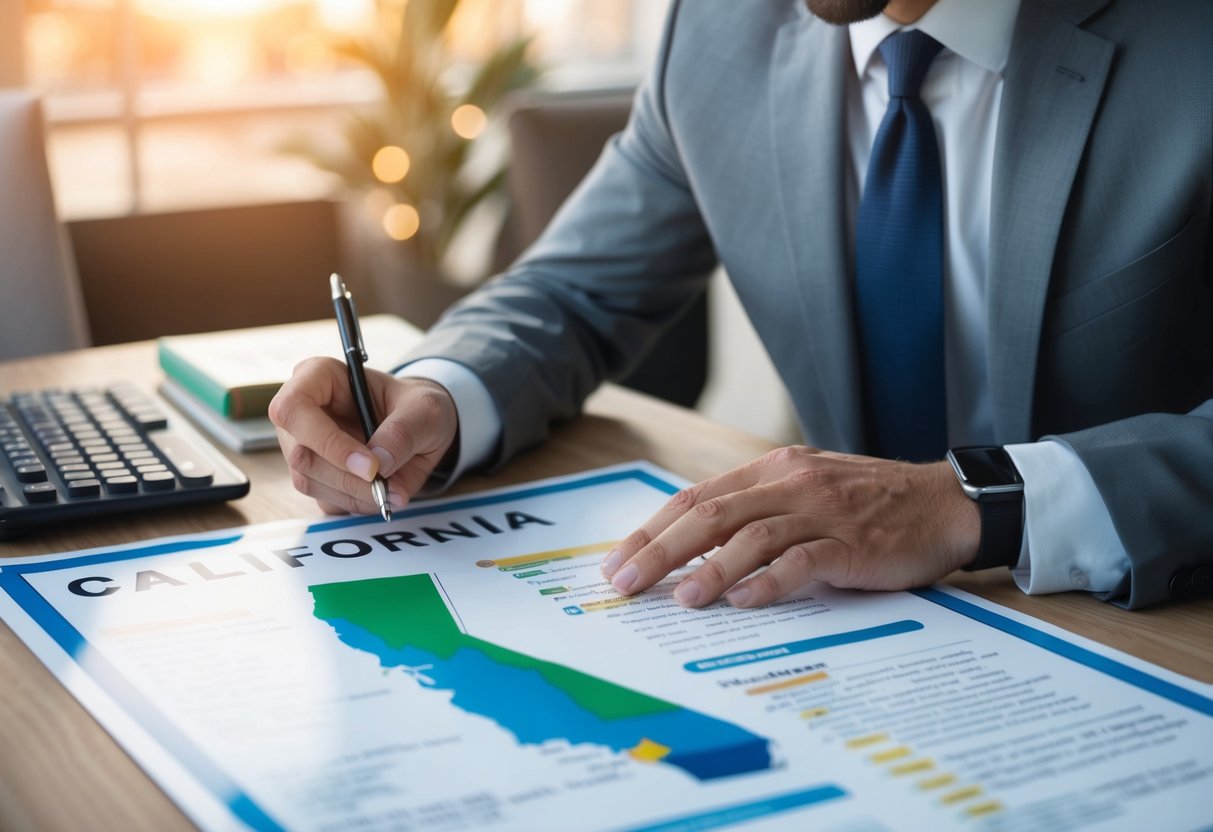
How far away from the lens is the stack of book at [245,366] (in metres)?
1.22

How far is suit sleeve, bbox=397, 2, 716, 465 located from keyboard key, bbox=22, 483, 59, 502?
0.40 meters

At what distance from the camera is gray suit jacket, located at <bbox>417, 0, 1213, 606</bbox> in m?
1.08

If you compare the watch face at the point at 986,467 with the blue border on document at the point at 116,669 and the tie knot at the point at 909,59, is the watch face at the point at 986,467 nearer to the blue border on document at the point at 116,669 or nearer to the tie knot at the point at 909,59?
the blue border on document at the point at 116,669

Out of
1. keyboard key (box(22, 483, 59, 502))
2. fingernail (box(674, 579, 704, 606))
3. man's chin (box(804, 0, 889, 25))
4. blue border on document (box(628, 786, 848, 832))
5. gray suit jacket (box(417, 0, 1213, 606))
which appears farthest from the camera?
man's chin (box(804, 0, 889, 25))

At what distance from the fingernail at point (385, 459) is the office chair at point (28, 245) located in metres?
0.90

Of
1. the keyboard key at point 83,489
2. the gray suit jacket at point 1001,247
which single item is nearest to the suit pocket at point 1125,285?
the gray suit jacket at point 1001,247

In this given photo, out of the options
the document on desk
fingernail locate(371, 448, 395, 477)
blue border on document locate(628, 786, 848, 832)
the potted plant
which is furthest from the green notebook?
the potted plant

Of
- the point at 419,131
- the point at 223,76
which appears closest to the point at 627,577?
the point at 419,131

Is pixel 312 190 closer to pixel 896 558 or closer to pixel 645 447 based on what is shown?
pixel 645 447

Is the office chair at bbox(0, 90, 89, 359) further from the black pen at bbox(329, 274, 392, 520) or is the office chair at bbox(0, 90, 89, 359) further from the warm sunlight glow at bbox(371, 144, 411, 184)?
the warm sunlight glow at bbox(371, 144, 411, 184)

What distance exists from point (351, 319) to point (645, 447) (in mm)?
320

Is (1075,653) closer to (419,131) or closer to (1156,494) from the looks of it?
(1156,494)

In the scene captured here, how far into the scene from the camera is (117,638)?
764 mm

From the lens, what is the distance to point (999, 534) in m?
0.86
